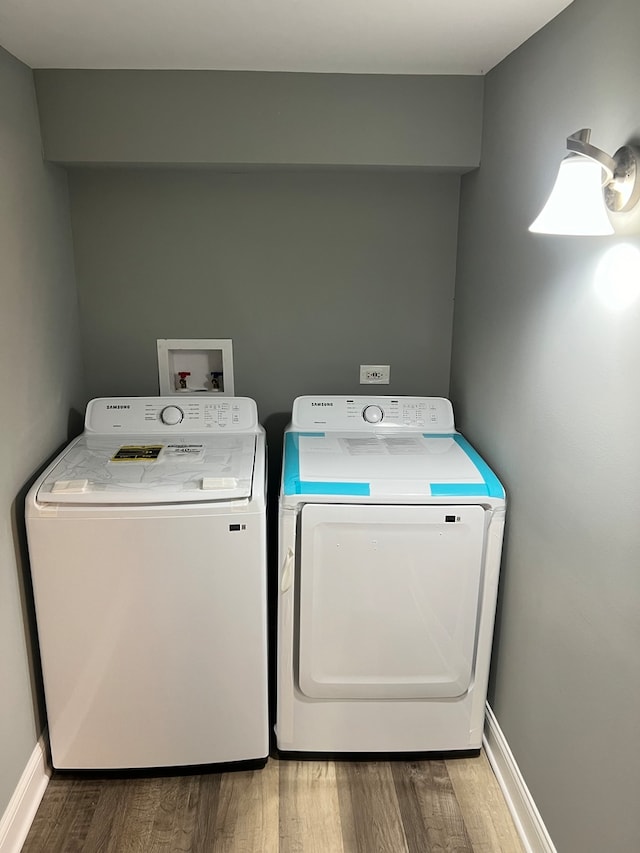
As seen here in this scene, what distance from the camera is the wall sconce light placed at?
1236 mm

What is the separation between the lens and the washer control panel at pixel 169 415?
2330 millimetres

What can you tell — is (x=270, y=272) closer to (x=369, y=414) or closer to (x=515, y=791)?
(x=369, y=414)

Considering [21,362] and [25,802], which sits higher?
[21,362]

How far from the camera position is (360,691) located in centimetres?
206

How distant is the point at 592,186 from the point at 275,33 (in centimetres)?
96

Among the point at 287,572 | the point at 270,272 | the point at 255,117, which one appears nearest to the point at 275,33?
the point at 255,117

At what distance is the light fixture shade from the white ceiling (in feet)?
1.77

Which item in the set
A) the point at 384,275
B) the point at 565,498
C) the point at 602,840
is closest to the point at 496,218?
the point at 384,275

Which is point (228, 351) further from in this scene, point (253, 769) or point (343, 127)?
point (253, 769)

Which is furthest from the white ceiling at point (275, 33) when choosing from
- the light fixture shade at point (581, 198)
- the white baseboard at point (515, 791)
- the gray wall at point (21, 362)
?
the white baseboard at point (515, 791)

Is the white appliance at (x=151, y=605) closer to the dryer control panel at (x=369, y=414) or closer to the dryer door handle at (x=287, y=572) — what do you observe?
the dryer door handle at (x=287, y=572)

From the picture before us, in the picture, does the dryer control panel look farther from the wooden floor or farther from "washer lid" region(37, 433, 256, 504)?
the wooden floor

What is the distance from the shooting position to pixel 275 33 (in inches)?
67.7

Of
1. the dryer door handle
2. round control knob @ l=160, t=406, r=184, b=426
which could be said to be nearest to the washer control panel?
round control knob @ l=160, t=406, r=184, b=426
